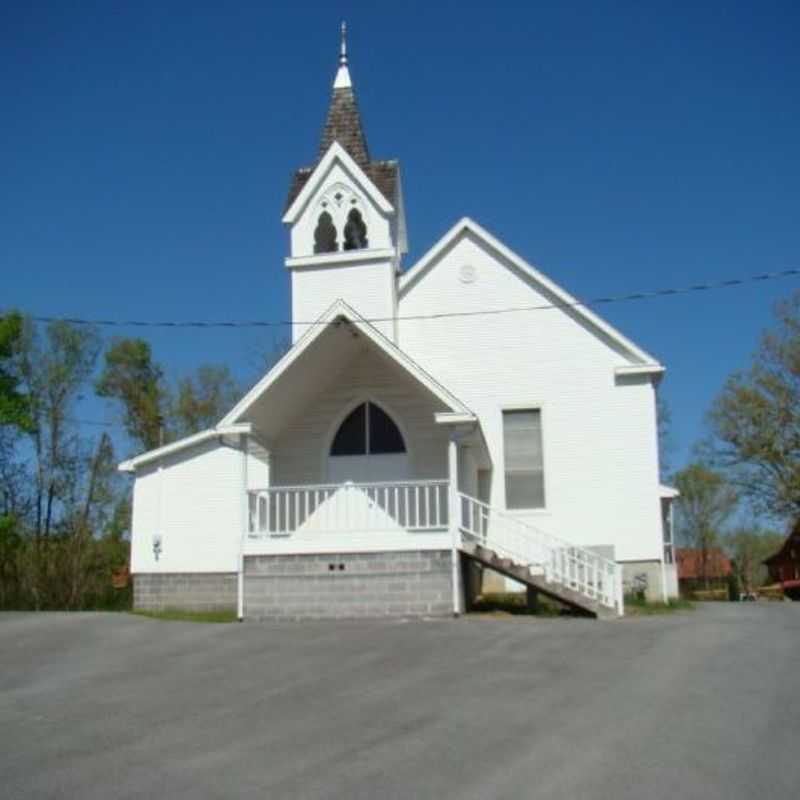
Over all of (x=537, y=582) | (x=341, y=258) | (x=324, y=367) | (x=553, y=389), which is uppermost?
(x=341, y=258)

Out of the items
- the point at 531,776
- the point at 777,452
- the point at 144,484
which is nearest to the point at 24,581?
the point at 144,484

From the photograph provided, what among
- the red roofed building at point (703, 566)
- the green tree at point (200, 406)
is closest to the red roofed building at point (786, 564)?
the red roofed building at point (703, 566)

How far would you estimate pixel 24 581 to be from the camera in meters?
22.5

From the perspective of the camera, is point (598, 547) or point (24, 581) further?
point (24, 581)

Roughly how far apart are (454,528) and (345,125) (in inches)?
418

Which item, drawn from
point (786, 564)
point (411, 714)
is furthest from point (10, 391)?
point (786, 564)

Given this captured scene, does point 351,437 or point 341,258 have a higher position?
point 341,258

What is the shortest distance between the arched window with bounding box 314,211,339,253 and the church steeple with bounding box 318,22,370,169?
146 centimetres

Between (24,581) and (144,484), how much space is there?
14.5ft

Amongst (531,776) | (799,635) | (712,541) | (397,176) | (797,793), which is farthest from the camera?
(712,541)

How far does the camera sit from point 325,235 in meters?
21.5

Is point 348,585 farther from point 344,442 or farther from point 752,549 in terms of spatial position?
point 752,549

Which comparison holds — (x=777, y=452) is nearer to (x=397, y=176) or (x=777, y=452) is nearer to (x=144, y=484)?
(x=397, y=176)

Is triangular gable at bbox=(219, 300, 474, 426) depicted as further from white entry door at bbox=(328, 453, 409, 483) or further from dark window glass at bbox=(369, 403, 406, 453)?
white entry door at bbox=(328, 453, 409, 483)
